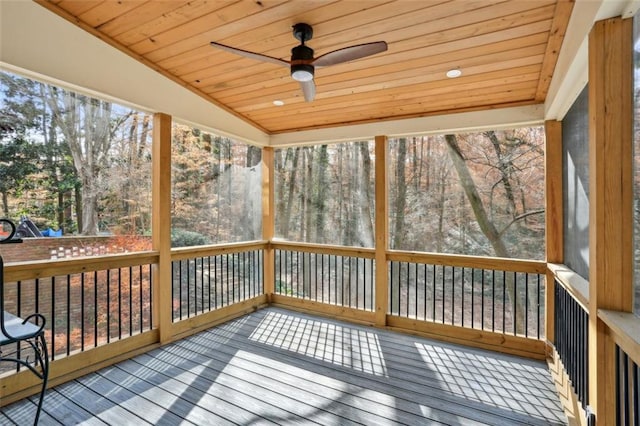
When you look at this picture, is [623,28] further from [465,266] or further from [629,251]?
[465,266]

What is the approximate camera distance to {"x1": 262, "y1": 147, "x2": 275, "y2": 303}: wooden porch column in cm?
473

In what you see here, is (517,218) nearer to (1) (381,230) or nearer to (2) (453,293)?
(2) (453,293)

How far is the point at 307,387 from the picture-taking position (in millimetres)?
2502

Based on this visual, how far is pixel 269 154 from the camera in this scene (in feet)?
15.6

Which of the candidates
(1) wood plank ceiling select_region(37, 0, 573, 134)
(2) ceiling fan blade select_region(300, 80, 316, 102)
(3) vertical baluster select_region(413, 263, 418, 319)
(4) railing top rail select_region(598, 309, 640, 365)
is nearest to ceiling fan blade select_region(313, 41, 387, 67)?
(2) ceiling fan blade select_region(300, 80, 316, 102)

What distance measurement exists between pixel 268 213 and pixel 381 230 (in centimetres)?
180

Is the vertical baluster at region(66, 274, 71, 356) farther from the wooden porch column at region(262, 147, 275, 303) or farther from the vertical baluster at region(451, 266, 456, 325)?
the vertical baluster at region(451, 266, 456, 325)

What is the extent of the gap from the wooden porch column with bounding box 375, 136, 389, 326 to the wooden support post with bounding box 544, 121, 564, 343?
5.26 ft

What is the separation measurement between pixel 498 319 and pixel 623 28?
2.92m

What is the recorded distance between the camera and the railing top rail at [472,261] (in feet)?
10.2

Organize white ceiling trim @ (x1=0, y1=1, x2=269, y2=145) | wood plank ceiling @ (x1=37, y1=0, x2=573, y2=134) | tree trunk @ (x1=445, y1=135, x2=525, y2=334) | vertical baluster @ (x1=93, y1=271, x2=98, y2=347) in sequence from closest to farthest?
1. wood plank ceiling @ (x1=37, y1=0, x2=573, y2=134)
2. white ceiling trim @ (x1=0, y1=1, x2=269, y2=145)
3. vertical baluster @ (x1=93, y1=271, x2=98, y2=347)
4. tree trunk @ (x1=445, y1=135, x2=525, y2=334)

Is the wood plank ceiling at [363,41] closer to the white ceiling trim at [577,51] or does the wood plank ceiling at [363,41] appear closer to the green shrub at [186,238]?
the white ceiling trim at [577,51]

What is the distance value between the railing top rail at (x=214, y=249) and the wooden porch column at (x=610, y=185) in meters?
3.52

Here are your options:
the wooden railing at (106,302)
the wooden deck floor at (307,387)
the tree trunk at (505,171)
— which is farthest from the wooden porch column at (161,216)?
the tree trunk at (505,171)
